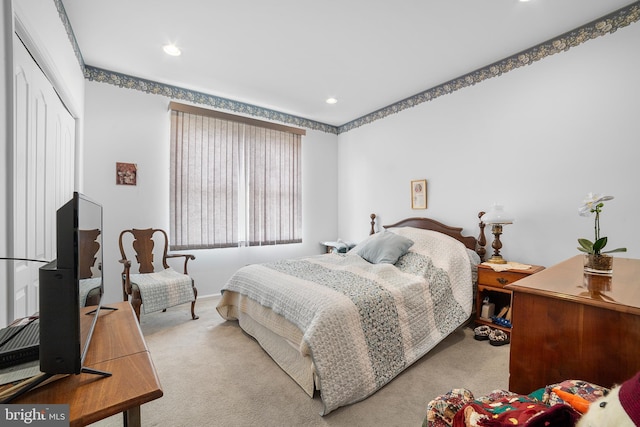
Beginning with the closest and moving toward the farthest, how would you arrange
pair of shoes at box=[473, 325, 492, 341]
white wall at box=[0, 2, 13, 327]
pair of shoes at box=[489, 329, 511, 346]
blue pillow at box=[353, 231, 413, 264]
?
1. white wall at box=[0, 2, 13, 327]
2. pair of shoes at box=[489, 329, 511, 346]
3. pair of shoes at box=[473, 325, 492, 341]
4. blue pillow at box=[353, 231, 413, 264]

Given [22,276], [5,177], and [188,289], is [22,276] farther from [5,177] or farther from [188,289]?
[188,289]

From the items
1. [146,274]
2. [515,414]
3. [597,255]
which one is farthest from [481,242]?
[146,274]

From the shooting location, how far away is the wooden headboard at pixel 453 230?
121 inches

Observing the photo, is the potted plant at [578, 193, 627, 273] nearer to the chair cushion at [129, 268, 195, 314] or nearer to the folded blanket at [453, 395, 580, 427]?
the folded blanket at [453, 395, 580, 427]

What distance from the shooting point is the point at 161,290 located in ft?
8.95

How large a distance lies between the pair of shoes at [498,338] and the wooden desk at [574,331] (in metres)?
1.39

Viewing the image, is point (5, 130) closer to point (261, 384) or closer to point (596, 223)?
point (261, 384)

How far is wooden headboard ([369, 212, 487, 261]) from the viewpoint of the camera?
307cm

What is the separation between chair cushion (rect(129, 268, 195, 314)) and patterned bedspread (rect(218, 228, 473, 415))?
1.45 ft

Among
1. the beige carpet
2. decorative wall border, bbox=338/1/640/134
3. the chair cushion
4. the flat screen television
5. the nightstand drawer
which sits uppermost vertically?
decorative wall border, bbox=338/1/640/134

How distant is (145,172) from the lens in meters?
3.40

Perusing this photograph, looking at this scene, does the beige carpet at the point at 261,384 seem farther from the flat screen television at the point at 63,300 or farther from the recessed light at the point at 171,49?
the recessed light at the point at 171,49

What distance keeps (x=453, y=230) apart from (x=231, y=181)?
2.97m

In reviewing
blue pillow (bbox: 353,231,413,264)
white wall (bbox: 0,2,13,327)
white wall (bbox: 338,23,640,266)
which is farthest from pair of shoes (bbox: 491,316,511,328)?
white wall (bbox: 0,2,13,327)
